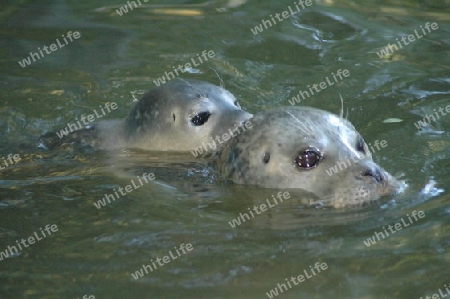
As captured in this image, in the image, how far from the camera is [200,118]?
6570 millimetres

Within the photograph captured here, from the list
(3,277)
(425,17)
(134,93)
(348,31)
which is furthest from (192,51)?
(3,277)

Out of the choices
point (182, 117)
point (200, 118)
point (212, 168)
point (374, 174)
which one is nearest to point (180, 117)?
point (182, 117)

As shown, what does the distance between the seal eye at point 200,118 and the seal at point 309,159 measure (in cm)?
78

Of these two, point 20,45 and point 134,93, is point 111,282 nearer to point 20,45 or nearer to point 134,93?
point 134,93

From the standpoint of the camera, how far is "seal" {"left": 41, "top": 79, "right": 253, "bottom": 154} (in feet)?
21.5

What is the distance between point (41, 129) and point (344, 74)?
9.03 ft

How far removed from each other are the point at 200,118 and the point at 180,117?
0.47 feet

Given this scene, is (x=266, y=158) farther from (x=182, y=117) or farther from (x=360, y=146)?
(x=182, y=117)

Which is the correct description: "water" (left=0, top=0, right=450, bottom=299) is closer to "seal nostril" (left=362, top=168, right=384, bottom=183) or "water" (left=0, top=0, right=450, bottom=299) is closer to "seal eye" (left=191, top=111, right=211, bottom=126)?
"seal nostril" (left=362, top=168, right=384, bottom=183)

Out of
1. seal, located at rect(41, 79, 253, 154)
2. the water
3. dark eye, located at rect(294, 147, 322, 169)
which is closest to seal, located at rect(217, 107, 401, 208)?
dark eye, located at rect(294, 147, 322, 169)

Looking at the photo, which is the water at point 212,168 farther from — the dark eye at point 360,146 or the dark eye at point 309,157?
the dark eye at point 360,146

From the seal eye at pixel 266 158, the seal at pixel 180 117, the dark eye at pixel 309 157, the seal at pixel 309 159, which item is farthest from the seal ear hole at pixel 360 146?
the seal at pixel 180 117

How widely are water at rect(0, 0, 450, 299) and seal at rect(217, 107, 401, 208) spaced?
0.10 metres

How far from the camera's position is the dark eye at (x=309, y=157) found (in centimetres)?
542
